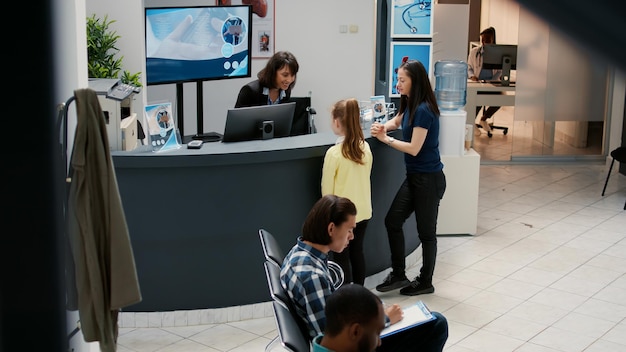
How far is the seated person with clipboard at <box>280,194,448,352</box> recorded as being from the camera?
3418 millimetres

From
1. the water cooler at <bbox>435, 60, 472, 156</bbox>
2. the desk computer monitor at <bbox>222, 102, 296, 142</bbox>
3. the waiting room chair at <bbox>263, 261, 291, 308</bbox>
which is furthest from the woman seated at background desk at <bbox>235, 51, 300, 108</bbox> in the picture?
the waiting room chair at <bbox>263, 261, 291, 308</bbox>

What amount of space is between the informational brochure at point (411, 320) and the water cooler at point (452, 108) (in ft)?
10.9

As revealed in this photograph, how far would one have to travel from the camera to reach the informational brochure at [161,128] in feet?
16.0

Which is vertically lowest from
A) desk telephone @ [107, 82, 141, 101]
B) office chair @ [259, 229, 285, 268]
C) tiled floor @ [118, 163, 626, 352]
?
tiled floor @ [118, 163, 626, 352]

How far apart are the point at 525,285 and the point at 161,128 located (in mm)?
2961

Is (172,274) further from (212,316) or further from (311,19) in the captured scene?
(311,19)

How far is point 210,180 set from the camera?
5.05m

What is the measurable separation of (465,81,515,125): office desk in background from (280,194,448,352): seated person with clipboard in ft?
25.4

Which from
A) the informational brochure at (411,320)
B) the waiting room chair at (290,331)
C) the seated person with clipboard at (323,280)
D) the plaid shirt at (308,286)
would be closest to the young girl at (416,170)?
the seated person with clipboard at (323,280)

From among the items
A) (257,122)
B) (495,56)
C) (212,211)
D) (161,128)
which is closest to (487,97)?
(495,56)

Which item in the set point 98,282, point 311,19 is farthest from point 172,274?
point 311,19

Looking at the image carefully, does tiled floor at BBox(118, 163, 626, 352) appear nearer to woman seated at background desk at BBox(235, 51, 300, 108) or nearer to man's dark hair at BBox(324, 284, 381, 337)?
woman seated at background desk at BBox(235, 51, 300, 108)

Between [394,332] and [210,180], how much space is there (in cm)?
199

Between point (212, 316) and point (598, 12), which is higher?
point (598, 12)
